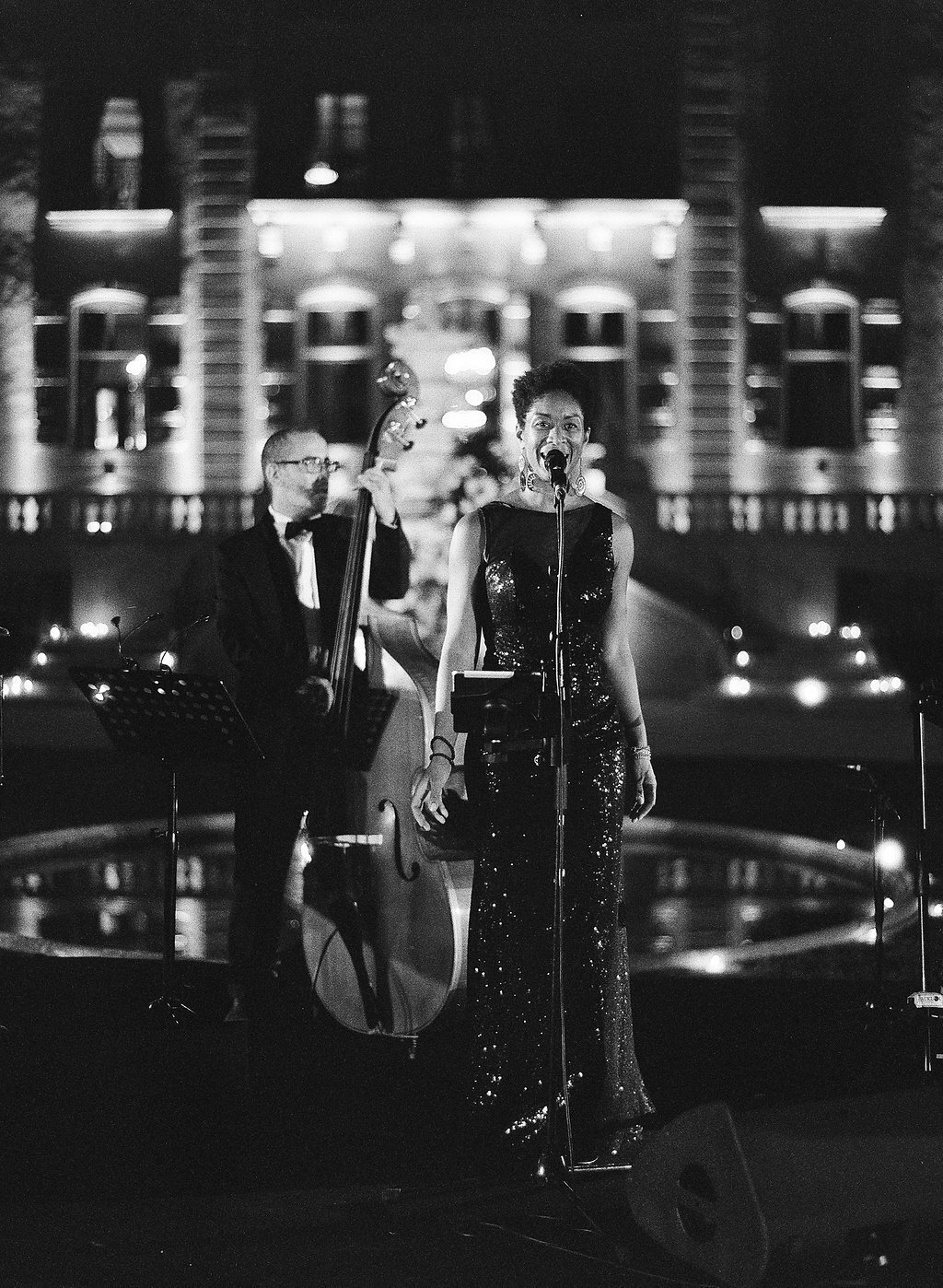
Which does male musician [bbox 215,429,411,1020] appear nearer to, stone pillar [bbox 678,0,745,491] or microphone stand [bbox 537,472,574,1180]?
microphone stand [bbox 537,472,574,1180]

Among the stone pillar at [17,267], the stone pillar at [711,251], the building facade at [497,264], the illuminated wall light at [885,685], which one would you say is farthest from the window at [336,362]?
the illuminated wall light at [885,685]

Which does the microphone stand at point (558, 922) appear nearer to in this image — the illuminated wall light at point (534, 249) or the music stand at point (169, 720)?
the music stand at point (169, 720)

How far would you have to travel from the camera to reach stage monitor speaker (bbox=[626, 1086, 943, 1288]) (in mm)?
3213

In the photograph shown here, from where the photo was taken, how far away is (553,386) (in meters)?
3.95

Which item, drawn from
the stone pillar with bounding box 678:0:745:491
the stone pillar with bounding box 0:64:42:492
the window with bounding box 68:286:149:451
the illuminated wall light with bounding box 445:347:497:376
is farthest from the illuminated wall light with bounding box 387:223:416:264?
the illuminated wall light with bounding box 445:347:497:376

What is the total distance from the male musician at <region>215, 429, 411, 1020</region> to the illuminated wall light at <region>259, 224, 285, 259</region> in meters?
17.3

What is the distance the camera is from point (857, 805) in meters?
11.4

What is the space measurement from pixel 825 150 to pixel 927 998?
19074 millimetres

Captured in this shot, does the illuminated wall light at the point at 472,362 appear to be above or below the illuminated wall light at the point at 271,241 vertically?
below

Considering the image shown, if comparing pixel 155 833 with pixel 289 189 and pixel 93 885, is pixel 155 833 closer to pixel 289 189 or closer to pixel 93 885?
pixel 93 885

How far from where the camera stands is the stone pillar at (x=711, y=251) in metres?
21.4

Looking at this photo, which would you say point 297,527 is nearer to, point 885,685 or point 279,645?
point 279,645

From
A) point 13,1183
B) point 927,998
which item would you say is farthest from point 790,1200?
point 13,1183

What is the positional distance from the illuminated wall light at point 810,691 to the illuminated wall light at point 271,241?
9456 mm
